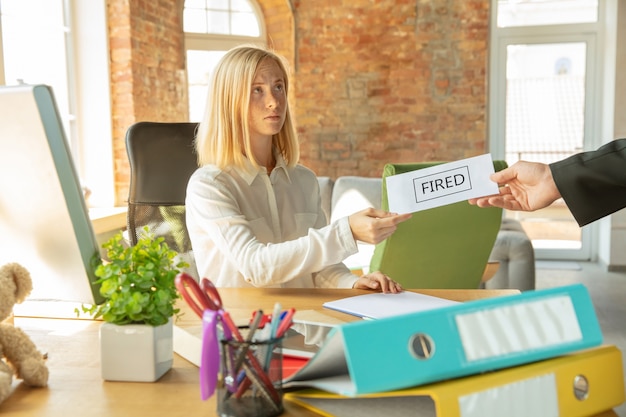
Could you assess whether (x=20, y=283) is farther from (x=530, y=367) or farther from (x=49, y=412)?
(x=530, y=367)

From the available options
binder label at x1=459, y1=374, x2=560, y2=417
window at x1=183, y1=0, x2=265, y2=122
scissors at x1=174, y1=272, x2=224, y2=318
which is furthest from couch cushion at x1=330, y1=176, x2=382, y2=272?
binder label at x1=459, y1=374, x2=560, y2=417

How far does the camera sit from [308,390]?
2.56 feet

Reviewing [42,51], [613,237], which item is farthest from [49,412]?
[613,237]

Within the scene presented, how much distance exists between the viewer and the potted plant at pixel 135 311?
2.89 ft

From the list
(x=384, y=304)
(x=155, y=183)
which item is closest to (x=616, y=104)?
(x=155, y=183)

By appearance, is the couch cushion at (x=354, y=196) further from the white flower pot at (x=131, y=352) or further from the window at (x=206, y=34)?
the white flower pot at (x=131, y=352)

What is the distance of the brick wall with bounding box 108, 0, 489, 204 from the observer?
20.0 feet

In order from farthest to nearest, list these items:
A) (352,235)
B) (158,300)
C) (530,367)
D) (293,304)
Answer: (352,235) < (293,304) < (158,300) < (530,367)

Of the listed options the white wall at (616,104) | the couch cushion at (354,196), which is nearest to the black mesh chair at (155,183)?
A: the couch cushion at (354,196)

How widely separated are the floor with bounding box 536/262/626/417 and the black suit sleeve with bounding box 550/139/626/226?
2324 mm

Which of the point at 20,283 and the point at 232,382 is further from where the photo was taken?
the point at 20,283

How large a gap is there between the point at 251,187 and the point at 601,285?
4.03m

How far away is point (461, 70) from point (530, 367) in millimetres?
5736

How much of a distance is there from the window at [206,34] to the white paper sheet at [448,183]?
4583 mm
